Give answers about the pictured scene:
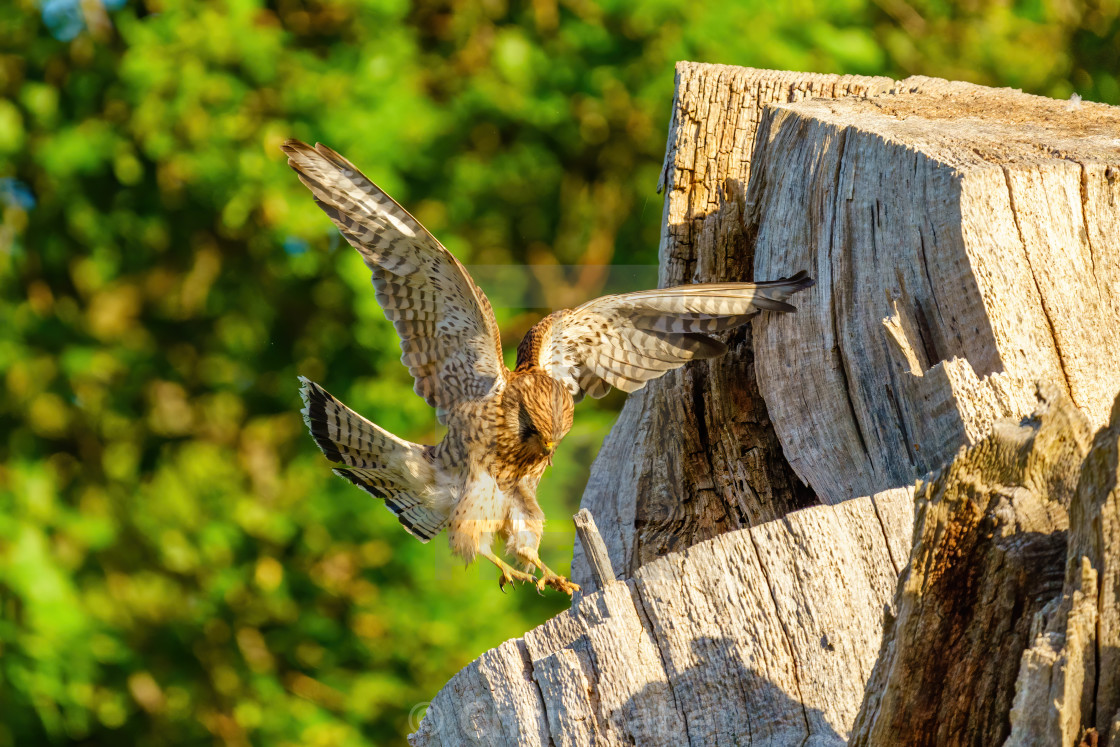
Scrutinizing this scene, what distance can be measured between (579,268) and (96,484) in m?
2.44

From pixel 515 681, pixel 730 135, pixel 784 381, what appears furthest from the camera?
pixel 730 135

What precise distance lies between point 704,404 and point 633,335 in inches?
16.5

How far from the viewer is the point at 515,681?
187 cm

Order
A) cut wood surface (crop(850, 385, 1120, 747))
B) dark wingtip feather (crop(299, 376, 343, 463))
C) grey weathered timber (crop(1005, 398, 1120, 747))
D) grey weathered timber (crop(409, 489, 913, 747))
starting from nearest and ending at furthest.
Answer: grey weathered timber (crop(1005, 398, 1120, 747))
cut wood surface (crop(850, 385, 1120, 747))
grey weathered timber (crop(409, 489, 913, 747))
dark wingtip feather (crop(299, 376, 343, 463))

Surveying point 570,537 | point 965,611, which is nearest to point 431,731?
point 965,611

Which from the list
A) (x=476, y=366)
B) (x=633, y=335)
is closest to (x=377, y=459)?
(x=476, y=366)

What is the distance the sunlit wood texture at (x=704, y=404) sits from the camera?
114 inches

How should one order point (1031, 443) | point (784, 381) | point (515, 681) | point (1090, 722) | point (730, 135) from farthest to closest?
1. point (730, 135)
2. point (784, 381)
3. point (515, 681)
4. point (1031, 443)
5. point (1090, 722)

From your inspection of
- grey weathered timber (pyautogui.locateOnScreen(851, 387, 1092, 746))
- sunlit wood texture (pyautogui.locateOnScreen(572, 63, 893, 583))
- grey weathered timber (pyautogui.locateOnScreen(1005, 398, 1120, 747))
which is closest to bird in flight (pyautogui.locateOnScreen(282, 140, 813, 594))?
sunlit wood texture (pyautogui.locateOnScreen(572, 63, 893, 583))

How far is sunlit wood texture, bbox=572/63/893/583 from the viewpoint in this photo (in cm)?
289

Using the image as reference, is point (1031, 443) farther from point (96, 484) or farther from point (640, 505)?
point (96, 484)

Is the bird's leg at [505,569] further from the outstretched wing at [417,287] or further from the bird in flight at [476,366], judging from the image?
the outstretched wing at [417,287]

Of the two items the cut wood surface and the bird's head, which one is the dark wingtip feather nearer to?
the bird's head

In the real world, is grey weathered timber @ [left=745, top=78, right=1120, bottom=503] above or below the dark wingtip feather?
above
